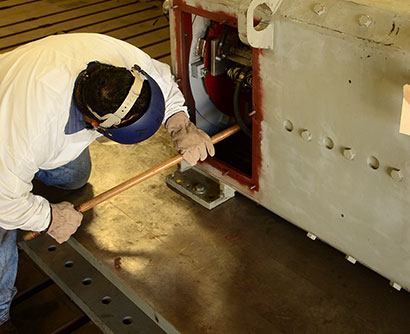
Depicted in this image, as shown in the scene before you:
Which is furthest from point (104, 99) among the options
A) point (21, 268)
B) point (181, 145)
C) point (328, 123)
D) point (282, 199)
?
point (21, 268)

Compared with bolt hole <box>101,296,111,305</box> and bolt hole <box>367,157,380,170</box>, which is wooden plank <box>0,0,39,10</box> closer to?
bolt hole <box>101,296,111,305</box>

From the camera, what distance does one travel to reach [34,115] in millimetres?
1449

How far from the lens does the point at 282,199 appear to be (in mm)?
1762

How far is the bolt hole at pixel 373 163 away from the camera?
1.36m

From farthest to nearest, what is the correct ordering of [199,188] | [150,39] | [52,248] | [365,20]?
[150,39], [199,188], [52,248], [365,20]

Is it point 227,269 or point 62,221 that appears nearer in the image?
point 62,221

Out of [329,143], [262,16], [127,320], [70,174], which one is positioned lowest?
[127,320]

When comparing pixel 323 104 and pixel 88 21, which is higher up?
pixel 323 104

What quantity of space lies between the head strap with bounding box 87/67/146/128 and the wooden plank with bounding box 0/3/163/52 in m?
2.15

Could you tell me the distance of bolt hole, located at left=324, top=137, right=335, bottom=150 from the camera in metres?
1.47

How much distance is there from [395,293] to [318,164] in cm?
47

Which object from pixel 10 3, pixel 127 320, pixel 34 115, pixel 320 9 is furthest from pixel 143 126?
pixel 10 3

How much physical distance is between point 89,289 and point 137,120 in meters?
0.68

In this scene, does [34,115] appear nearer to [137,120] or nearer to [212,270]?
[137,120]
